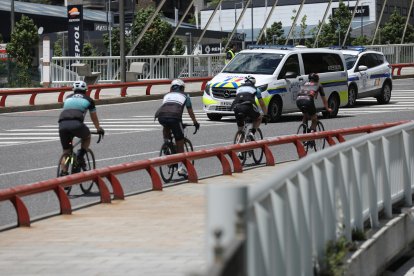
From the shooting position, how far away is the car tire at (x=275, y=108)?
29531 mm

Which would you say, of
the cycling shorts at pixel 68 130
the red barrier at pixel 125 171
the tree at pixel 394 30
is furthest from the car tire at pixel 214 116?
the tree at pixel 394 30

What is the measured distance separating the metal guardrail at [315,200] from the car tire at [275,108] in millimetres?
15312

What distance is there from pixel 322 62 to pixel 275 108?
10.6 feet

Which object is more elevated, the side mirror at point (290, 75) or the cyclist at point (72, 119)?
the side mirror at point (290, 75)

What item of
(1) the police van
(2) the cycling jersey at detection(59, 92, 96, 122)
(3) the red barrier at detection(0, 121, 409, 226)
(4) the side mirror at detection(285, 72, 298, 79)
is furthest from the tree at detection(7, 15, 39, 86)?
(2) the cycling jersey at detection(59, 92, 96, 122)

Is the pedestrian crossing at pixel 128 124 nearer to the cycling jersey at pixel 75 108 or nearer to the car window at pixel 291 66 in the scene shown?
the car window at pixel 291 66

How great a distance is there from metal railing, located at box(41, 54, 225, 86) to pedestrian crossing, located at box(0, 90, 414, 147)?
35.7 ft

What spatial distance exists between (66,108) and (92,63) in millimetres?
29900

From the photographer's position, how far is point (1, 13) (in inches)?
3730

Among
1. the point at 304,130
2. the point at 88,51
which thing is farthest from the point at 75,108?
the point at 88,51

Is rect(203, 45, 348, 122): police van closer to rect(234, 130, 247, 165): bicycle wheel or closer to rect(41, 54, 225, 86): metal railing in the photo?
rect(234, 130, 247, 165): bicycle wheel

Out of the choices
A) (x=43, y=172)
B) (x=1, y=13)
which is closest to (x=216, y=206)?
(x=43, y=172)

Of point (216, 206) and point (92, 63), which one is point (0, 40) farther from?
point (216, 206)

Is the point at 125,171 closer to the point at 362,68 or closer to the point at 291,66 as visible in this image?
the point at 291,66
